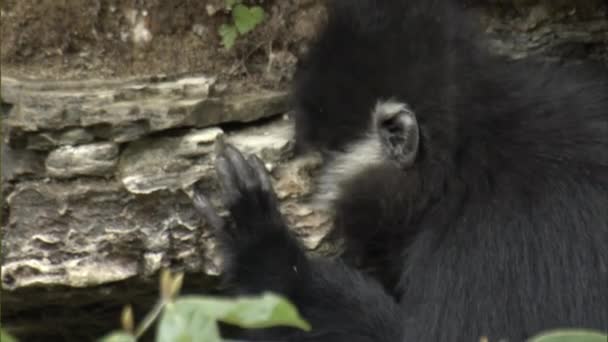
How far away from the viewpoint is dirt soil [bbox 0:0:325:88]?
3271 millimetres

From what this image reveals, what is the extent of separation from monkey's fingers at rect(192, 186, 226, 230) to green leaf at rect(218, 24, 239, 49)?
0.42 metres

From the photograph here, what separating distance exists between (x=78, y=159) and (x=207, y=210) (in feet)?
1.16

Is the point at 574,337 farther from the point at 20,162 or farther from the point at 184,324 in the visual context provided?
the point at 20,162

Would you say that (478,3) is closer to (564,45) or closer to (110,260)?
(564,45)

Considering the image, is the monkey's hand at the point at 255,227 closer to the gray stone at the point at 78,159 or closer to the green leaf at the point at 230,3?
the gray stone at the point at 78,159

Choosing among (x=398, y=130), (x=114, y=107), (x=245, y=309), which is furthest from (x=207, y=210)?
(x=245, y=309)

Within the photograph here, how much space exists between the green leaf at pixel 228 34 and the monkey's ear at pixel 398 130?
1.99 feet

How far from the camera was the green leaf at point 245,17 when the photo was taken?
336 cm

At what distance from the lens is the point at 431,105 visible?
2867mm

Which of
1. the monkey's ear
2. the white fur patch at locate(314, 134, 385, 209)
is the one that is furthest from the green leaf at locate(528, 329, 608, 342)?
the white fur patch at locate(314, 134, 385, 209)

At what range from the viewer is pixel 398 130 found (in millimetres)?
2861

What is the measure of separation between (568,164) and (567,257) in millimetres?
225

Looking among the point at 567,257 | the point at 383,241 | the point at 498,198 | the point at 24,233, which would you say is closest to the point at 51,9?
the point at 24,233

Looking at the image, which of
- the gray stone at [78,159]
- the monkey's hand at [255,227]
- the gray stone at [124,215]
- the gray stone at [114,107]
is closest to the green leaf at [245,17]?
the gray stone at [114,107]
